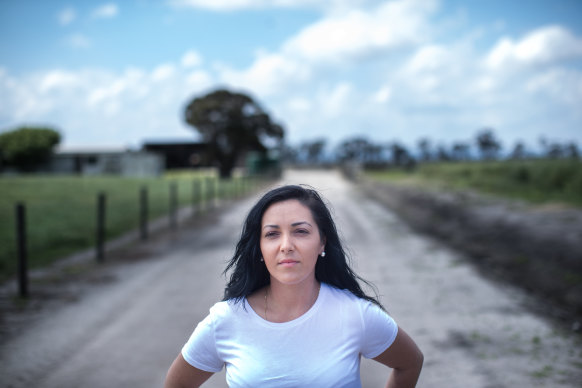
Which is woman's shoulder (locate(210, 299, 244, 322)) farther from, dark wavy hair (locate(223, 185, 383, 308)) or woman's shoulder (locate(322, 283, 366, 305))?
woman's shoulder (locate(322, 283, 366, 305))

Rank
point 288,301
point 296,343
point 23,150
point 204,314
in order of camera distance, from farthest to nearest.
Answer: point 23,150 < point 204,314 < point 288,301 < point 296,343

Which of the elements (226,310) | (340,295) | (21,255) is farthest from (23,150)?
(340,295)

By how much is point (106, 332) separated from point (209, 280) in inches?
106

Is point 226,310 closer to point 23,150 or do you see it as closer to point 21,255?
point 21,255

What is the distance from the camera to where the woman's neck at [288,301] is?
6.79 feet

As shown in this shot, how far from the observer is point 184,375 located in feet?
7.00

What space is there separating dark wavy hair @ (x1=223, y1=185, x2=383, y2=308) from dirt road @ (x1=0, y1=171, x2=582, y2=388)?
173 mm

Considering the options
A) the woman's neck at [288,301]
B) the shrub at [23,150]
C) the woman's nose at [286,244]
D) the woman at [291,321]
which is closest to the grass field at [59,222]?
the woman at [291,321]

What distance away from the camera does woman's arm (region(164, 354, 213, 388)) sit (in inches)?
83.7

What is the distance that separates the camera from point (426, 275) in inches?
345

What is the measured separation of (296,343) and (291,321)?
8 centimetres

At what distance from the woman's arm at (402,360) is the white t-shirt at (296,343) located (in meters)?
0.04

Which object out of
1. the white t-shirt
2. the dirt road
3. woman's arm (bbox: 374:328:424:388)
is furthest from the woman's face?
woman's arm (bbox: 374:328:424:388)

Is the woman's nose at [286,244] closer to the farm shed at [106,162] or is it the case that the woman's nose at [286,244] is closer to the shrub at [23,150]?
the farm shed at [106,162]
